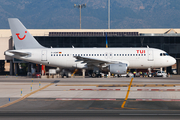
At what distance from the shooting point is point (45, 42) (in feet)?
201

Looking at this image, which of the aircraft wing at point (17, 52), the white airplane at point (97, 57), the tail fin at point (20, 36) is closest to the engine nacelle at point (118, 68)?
the white airplane at point (97, 57)

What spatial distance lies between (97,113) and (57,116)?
2.61 meters

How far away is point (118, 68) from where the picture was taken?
1666 inches

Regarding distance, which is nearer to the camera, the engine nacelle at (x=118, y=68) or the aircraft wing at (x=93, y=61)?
the engine nacelle at (x=118, y=68)

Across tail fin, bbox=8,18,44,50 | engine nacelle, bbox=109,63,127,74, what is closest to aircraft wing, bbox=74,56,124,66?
engine nacelle, bbox=109,63,127,74

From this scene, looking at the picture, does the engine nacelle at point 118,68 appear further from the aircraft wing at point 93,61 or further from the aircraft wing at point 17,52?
the aircraft wing at point 17,52

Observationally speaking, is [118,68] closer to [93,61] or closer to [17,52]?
[93,61]

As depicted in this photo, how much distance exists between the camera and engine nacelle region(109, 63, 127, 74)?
4219 cm

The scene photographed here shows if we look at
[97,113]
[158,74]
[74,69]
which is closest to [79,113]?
[97,113]

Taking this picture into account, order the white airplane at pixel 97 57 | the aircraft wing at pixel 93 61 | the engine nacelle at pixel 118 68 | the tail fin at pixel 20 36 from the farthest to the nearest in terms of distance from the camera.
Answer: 1. the tail fin at pixel 20 36
2. the white airplane at pixel 97 57
3. the aircraft wing at pixel 93 61
4. the engine nacelle at pixel 118 68

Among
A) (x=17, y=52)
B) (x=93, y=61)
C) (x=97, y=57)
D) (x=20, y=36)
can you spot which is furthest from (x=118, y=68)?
(x=20, y=36)

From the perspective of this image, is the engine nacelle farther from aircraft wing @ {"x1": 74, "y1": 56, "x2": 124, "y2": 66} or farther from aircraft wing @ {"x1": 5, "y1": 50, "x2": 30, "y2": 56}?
aircraft wing @ {"x1": 5, "y1": 50, "x2": 30, "y2": 56}

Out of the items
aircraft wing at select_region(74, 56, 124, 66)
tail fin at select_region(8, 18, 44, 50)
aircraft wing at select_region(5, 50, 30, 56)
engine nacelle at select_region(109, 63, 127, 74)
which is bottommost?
engine nacelle at select_region(109, 63, 127, 74)

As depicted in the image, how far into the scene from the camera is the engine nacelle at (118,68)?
1661 inches
